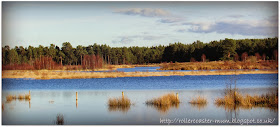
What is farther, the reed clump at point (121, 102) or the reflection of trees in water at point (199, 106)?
the reed clump at point (121, 102)

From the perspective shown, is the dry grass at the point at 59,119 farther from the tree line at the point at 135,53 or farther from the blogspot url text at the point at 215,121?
the tree line at the point at 135,53

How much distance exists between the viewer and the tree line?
81.2 m

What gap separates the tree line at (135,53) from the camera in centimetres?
8124

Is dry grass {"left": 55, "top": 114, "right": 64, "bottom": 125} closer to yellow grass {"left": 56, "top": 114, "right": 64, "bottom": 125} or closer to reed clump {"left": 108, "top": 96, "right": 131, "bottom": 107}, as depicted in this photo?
yellow grass {"left": 56, "top": 114, "right": 64, "bottom": 125}

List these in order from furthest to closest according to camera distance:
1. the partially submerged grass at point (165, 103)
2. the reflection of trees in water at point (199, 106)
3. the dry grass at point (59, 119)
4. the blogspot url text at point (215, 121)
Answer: the partially submerged grass at point (165, 103) → the reflection of trees in water at point (199, 106) → the dry grass at point (59, 119) → the blogspot url text at point (215, 121)

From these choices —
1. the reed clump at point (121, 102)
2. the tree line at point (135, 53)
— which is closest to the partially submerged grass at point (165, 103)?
the reed clump at point (121, 102)

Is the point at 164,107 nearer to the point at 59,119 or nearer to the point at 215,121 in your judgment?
the point at 215,121

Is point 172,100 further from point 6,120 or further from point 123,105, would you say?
point 6,120

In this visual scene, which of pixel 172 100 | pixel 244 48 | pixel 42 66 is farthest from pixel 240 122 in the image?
pixel 244 48

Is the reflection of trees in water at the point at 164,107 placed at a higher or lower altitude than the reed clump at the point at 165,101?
lower

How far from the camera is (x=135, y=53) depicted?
150m

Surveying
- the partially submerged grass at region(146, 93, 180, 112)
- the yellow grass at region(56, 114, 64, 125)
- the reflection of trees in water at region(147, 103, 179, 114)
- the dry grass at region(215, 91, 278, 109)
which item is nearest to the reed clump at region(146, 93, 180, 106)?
the partially submerged grass at region(146, 93, 180, 112)

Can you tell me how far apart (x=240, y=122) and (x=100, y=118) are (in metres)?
6.93

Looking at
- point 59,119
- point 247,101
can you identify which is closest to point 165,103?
point 247,101
